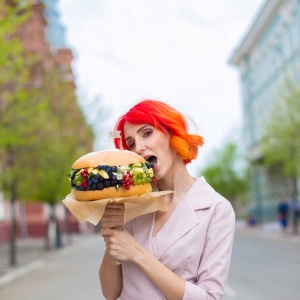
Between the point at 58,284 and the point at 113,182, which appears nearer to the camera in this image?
the point at 113,182

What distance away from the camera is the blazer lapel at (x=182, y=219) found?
9.40 ft

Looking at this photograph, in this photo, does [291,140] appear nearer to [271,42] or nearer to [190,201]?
[271,42]

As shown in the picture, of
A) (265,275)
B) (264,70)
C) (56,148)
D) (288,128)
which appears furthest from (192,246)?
(264,70)

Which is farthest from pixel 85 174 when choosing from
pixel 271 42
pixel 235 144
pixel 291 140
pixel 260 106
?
pixel 235 144

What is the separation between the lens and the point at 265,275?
1560cm

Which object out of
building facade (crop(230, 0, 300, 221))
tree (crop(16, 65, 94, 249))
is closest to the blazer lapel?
tree (crop(16, 65, 94, 249))

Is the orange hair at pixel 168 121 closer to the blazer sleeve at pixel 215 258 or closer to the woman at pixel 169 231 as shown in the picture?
the woman at pixel 169 231

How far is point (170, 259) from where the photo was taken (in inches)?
112

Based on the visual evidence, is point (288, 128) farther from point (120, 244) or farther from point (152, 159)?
point (120, 244)

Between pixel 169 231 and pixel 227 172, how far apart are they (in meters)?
72.7

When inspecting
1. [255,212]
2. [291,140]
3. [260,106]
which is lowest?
[255,212]

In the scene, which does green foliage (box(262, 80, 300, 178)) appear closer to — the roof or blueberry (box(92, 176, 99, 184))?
the roof

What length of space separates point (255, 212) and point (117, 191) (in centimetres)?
5921

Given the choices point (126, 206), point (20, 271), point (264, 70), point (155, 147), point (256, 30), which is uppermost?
point (256, 30)
